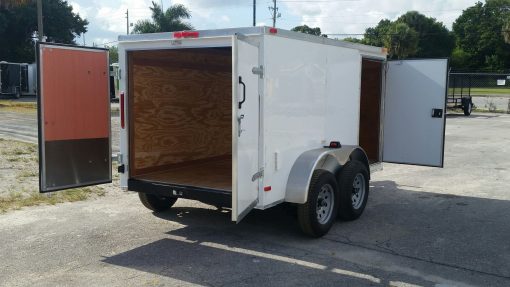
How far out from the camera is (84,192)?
8383mm

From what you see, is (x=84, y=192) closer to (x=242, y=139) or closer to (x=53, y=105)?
(x=53, y=105)

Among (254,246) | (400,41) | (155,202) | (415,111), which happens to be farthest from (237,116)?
(400,41)

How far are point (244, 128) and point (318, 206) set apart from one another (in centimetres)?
161

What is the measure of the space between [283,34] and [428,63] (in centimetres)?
306

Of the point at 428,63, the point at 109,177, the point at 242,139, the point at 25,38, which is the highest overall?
the point at 25,38

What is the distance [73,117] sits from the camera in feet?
19.4

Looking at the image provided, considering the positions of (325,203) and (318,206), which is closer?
(318,206)

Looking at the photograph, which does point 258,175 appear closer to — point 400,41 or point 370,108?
point 370,108

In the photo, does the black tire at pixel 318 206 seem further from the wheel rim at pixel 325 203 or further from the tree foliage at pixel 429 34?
the tree foliage at pixel 429 34

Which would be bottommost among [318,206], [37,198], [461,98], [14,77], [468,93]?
[37,198]

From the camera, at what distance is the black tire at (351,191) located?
662 centimetres

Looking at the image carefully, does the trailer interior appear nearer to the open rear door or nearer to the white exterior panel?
the open rear door

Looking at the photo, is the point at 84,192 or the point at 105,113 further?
the point at 84,192

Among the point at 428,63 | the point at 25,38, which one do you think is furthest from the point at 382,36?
the point at 428,63
